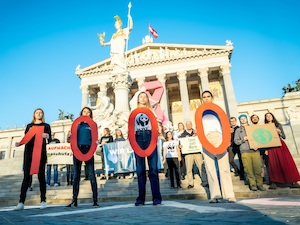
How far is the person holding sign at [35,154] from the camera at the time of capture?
4.73 m

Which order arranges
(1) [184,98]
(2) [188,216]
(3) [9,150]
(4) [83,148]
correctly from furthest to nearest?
(3) [9,150] → (1) [184,98] → (4) [83,148] → (2) [188,216]

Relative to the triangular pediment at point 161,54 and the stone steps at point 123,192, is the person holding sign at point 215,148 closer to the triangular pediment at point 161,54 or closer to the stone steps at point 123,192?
the stone steps at point 123,192

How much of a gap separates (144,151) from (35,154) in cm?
230

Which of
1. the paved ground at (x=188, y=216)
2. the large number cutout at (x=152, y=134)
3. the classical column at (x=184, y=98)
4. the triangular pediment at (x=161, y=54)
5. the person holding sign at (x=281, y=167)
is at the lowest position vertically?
the paved ground at (x=188, y=216)

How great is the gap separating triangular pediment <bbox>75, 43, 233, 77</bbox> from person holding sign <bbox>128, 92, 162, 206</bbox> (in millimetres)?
37556

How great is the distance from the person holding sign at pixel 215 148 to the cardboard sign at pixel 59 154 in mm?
5968

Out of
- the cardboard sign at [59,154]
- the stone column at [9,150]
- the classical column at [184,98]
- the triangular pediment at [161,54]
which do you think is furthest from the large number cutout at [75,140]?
the stone column at [9,150]

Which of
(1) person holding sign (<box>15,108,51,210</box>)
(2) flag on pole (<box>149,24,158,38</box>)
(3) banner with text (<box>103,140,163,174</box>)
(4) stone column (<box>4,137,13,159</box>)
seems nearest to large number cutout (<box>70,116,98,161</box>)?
(1) person holding sign (<box>15,108,51,210</box>)

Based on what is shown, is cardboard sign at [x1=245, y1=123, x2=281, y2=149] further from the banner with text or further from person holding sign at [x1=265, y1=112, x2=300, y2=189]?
the banner with text

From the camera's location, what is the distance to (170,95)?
48.3 metres

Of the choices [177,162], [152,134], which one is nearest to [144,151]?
[152,134]

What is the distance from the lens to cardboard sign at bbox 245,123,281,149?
6246 millimetres

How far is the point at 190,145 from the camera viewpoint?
7.30 metres

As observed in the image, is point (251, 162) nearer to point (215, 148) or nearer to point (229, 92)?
point (215, 148)
